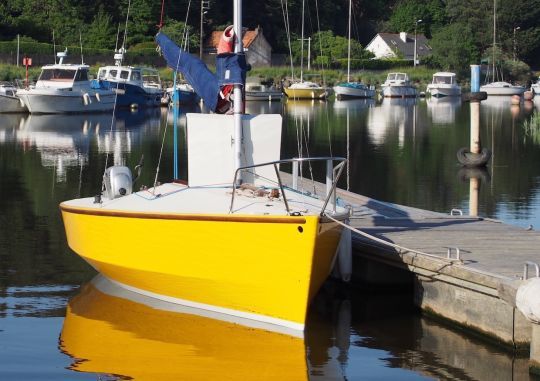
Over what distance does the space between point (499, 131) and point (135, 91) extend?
2283 cm

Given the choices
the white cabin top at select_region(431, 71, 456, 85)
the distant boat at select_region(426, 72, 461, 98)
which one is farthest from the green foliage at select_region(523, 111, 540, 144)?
the white cabin top at select_region(431, 71, 456, 85)

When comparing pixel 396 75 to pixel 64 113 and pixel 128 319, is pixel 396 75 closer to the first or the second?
pixel 64 113

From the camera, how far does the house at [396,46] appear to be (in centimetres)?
11675

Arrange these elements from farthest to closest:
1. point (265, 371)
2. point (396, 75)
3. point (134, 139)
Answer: point (396, 75), point (134, 139), point (265, 371)

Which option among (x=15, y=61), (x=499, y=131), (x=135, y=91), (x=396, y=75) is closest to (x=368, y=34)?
(x=396, y=75)

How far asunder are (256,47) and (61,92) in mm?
42171

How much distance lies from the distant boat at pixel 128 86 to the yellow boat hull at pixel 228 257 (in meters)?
45.7

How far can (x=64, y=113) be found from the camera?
187 ft

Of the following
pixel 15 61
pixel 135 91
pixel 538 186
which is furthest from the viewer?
pixel 15 61

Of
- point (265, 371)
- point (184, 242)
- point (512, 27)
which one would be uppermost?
point (512, 27)

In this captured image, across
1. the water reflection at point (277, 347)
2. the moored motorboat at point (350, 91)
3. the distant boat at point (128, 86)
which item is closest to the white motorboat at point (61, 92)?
the distant boat at point (128, 86)

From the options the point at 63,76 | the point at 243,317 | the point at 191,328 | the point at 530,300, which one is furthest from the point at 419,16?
the point at 530,300

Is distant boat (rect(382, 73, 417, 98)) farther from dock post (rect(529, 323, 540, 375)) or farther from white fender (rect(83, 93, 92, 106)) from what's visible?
dock post (rect(529, 323, 540, 375))

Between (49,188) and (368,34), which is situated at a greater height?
(368,34)
